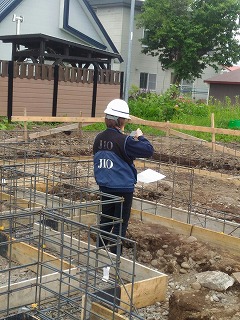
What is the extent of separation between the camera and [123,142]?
561cm

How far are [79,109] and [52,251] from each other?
12.7 m

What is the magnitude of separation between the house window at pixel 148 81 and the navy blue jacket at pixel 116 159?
1178 inches

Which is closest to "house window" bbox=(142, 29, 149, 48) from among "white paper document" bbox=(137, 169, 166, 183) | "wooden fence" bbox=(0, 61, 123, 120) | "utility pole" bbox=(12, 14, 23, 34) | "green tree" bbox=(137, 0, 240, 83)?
"green tree" bbox=(137, 0, 240, 83)

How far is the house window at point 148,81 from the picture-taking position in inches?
1390

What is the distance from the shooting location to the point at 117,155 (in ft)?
18.6

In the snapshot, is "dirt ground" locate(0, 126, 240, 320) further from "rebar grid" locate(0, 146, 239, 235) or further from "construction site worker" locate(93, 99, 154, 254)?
"construction site worker" locate(93, 99, 154, 254)

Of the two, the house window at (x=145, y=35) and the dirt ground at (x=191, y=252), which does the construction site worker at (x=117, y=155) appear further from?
the house window at (x=145, y=35)

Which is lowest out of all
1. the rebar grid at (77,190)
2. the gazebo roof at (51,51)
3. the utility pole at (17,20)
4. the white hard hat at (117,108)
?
the rebar grid at (77,190)

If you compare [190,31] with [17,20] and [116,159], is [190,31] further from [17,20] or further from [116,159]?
[116,159]

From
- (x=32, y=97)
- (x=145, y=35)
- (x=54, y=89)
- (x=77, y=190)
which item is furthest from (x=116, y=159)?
(x=145, y=35)

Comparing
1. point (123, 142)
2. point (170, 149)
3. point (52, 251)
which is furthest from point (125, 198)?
point (170, 149)

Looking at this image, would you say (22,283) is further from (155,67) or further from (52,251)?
(155,67)

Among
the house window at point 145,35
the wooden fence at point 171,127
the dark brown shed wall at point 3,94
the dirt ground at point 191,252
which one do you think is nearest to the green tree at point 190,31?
the house window at point 145,35

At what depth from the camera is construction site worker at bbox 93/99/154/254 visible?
5582 mm
